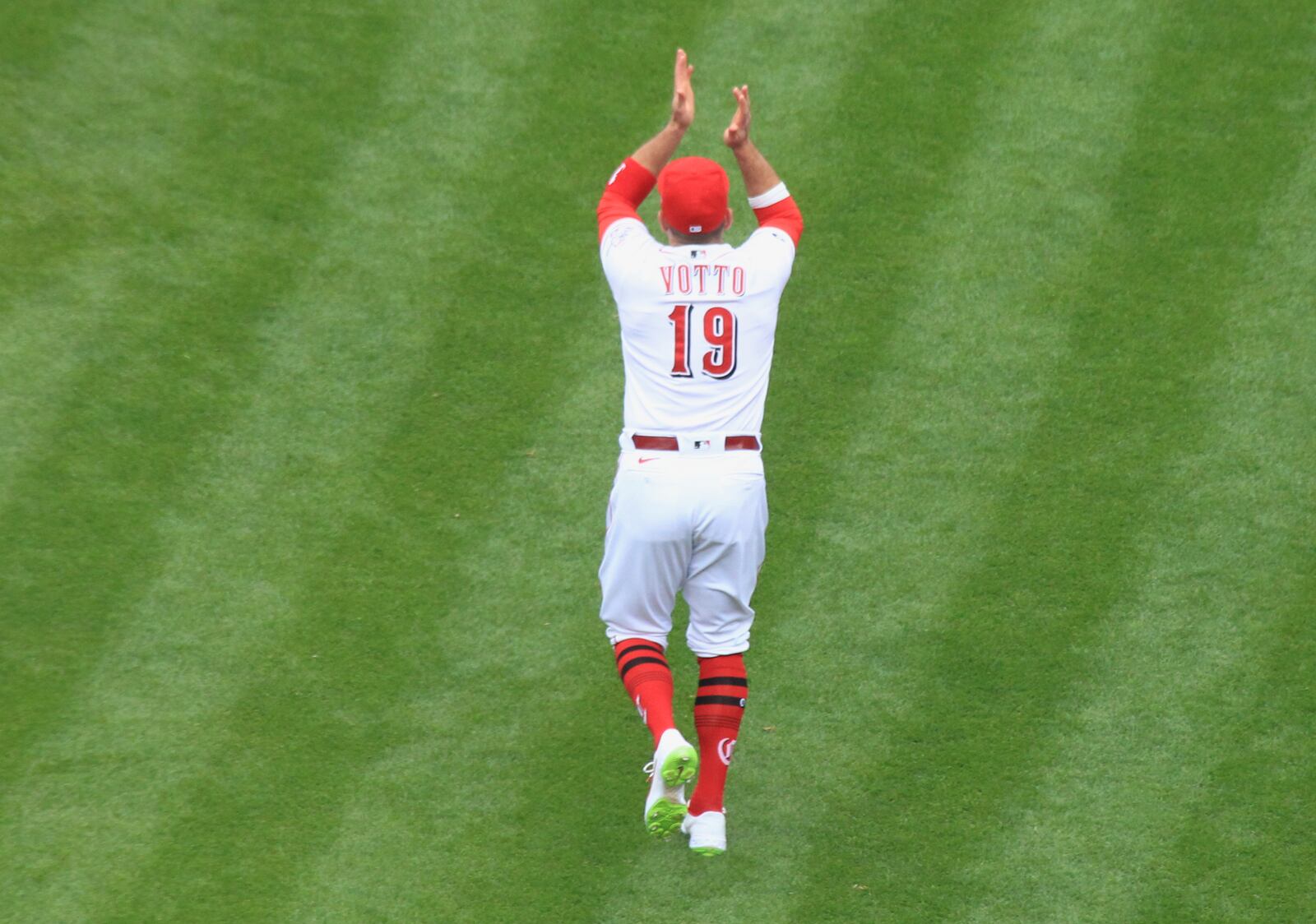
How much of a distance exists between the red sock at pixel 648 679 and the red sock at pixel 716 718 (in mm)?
143

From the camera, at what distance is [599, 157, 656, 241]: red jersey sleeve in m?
6.07

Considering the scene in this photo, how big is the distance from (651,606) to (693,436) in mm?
711

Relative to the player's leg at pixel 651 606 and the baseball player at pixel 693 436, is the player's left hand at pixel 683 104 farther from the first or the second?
the player's leg at pixel 651 606

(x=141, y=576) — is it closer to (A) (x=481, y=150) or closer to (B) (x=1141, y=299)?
(A) (x=481, y=150)

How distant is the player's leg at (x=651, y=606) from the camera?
5703 millimetres

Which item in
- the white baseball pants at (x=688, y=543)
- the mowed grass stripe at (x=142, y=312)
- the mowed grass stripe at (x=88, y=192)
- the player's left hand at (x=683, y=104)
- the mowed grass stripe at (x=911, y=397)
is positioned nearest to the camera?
the white baseball pants at (x=688, y=543)

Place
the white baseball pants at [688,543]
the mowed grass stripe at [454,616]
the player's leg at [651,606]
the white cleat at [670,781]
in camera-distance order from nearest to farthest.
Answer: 1. the white cleat at [670,781]
2. the player's leg at [651,606]
3. the white baseball pants at [688,543]
4. the mowed grass stripe at [454,616]

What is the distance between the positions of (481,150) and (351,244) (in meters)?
0.95

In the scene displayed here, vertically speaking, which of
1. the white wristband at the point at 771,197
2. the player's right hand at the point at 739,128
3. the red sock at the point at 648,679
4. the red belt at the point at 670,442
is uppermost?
the player's right hand at the point at 739,128

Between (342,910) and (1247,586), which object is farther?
(1247,586)

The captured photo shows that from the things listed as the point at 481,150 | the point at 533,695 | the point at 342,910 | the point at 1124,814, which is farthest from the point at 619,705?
the point at 481,150

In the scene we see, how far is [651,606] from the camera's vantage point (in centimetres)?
606

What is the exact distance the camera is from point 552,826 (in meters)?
6.38

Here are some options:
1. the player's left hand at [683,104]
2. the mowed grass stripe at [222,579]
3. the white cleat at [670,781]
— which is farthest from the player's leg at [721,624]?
the mowed grass stripe at [222,579]
